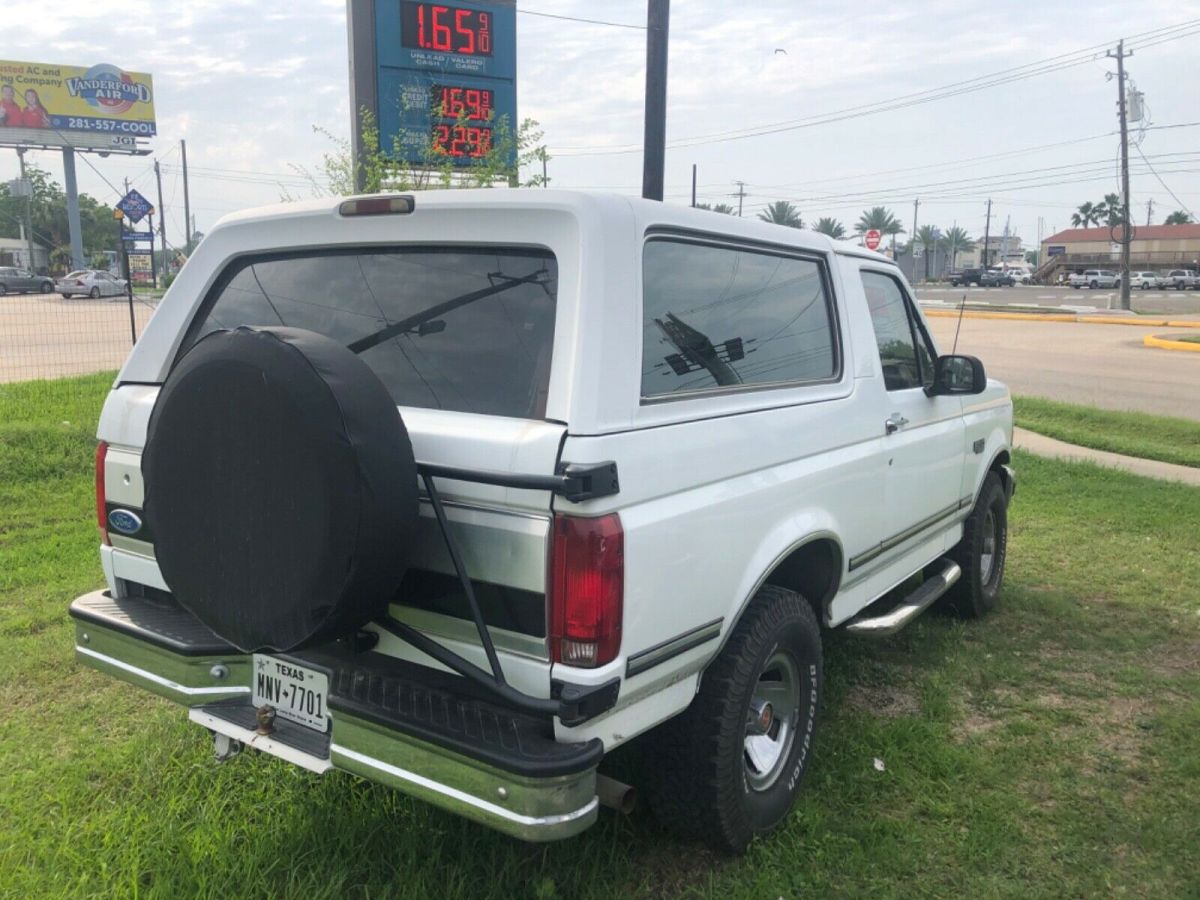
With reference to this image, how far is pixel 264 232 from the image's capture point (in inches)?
128

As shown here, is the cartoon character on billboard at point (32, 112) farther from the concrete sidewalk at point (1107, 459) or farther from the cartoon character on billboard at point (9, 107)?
the concrete sidewalk at point (1107, 459)

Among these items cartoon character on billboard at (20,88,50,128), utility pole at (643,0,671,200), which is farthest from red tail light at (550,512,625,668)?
cartoon character on billboard at (20,88,50,128)

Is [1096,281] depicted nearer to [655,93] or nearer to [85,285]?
[85,285]

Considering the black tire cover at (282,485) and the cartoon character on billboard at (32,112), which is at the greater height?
the cartoon character on billboard at (32,112)

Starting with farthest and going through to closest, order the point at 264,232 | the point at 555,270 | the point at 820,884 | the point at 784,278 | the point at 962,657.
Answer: the point at 962,657 < the point at 784,278 < the point at 264,232 < the point at 820,884 < the point at 555,270

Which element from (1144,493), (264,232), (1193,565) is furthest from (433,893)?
(1144,493)

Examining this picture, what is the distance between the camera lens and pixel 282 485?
7.75ft

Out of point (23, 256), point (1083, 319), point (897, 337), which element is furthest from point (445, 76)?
point (23, 256)

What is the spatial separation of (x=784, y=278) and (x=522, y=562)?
1.74 meters

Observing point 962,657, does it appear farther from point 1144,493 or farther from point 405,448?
point 1144,493

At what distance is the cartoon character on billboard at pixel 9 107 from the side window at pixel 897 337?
2785 inches

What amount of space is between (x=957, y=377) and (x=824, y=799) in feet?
6.63

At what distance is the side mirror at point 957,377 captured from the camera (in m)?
4.38

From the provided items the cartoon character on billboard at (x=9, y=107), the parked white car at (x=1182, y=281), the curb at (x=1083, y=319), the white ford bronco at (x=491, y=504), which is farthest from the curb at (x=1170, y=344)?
the cartoon character on billboard at (x=9, y=107)
